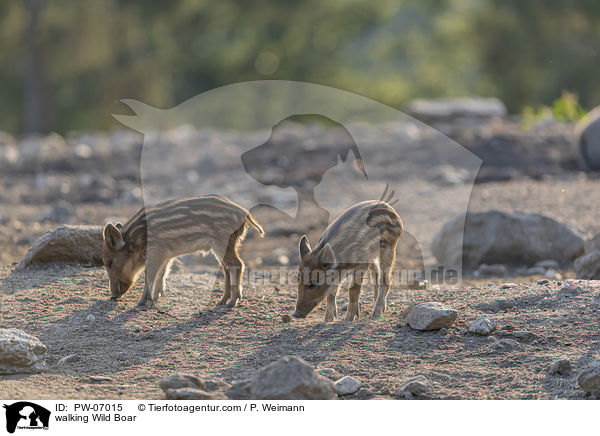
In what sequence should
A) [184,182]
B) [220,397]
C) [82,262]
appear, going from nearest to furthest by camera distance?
[220,397] → [82,262] → [184,182]

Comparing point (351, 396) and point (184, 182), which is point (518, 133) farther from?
point (351, 396)

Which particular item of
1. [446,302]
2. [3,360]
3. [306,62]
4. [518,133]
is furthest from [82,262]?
[306,62]

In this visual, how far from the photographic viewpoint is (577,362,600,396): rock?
4.55 m

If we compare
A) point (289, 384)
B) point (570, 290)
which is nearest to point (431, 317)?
point (570, 290)

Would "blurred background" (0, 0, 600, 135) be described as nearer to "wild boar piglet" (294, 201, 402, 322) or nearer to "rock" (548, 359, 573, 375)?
"wild boar piglet" (294, 201, 402, 322)

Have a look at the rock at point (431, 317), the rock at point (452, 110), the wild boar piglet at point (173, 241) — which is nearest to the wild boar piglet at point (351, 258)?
the rock at point (431, 317)

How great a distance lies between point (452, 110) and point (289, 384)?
16.0 m

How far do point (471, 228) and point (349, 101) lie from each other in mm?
33809

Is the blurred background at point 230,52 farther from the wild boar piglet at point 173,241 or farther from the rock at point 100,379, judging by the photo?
the rock at point 100,379

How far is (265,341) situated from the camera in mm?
5719

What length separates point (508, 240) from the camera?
873cm
